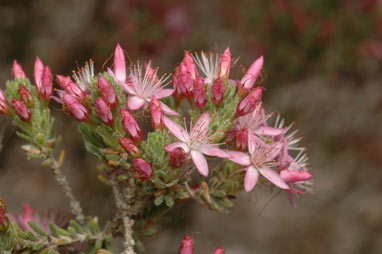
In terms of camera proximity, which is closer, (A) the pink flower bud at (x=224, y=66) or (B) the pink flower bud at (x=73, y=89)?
(B) the pink flower bud at (x=73, y=89)

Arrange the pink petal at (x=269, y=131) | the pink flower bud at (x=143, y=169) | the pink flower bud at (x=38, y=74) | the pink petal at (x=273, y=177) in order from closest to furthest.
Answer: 1. the pink flower bud at (x=143, y=169)
2. the pink petal at (x=273, y=177)
3. the pink petal at (x=269, y=131)
4. the pink flower bud at (x=38, y=74)

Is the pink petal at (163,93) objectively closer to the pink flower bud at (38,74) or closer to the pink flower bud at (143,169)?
the pink flower bud at (143,169)

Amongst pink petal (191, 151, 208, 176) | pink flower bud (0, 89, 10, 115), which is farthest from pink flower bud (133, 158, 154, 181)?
pink flower bud (0, 89, 10, 115)

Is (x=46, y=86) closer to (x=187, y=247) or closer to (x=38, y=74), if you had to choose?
(x=38, y=74)

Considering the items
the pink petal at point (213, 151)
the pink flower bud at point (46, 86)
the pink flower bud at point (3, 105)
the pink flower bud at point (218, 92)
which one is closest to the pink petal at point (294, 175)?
the pink petal at point (213, 151)

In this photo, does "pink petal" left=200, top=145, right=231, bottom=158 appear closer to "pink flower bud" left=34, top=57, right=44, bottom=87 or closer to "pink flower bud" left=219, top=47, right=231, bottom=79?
"pink flower bud" left=219, top=47, right=231, bottom=79

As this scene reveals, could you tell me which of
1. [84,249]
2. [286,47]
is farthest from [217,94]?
[286,47]

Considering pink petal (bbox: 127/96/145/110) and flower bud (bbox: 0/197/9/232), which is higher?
pink petal (bbox: 127/96/145/110)
